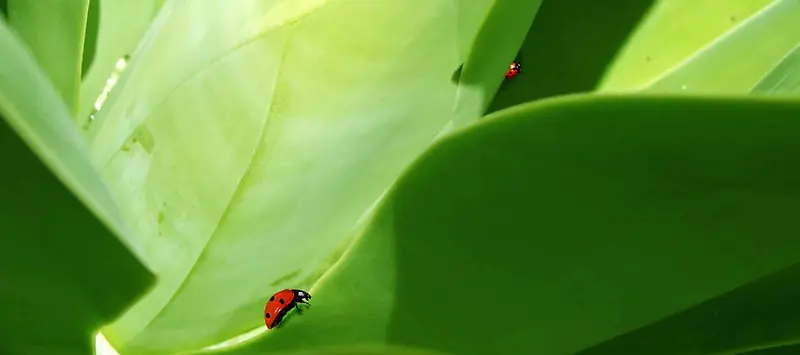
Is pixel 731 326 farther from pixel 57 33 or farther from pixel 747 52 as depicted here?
pixel 57 33

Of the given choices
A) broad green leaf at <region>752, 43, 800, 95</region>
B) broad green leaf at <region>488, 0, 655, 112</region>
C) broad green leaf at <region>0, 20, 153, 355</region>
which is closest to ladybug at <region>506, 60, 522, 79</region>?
broad green leaf at <region>488, 0, 655, 112</region>

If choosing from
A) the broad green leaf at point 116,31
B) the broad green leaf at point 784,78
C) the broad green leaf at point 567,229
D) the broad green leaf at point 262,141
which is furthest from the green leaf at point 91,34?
the broad green leaf at point 784,78

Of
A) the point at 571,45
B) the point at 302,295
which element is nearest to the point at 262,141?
the point at 302,295

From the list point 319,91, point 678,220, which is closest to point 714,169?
point 678,220

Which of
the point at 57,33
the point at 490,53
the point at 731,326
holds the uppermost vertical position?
the point at 57,33

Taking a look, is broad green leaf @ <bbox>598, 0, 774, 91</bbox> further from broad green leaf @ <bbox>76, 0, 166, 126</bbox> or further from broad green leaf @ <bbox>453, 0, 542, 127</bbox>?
broad green leaf @ <bbox>76, 0, 166, 126</bbox>

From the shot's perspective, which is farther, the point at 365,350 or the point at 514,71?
the point at 514,71
